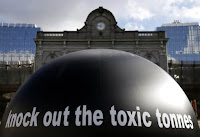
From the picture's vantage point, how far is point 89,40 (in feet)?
126

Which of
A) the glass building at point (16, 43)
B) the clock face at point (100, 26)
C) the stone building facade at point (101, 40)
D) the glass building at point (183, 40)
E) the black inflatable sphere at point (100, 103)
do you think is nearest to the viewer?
the black inflatable sphere at point (100, 103)

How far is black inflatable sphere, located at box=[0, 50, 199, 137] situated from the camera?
3.87 m

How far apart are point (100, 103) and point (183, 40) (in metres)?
112

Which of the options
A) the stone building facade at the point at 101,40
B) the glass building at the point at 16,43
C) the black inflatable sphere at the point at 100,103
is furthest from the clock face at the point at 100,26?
the glass building at the point at 16,43

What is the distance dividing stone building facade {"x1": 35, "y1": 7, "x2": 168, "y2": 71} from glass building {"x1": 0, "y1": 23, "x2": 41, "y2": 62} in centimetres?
6739

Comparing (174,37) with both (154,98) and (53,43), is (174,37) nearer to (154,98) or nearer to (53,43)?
(53,43)

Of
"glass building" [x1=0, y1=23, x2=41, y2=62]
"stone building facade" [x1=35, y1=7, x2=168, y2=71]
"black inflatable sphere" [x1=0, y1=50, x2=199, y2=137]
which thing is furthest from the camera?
"glass building" [x1=0, y1=23, x2=41, y2=62]

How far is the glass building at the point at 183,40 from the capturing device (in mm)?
106125

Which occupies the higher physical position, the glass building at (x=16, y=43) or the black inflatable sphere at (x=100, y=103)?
the glass building at (x=16, y=43)

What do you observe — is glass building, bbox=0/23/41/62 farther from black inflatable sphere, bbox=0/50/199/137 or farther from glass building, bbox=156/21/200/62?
black inflatable sphere, bbox=0/50/199/137

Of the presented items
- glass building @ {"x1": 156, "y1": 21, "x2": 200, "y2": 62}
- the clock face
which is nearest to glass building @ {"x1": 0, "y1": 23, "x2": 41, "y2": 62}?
glass building @ {"x1": 156, "y1": 21, "x2": 200, "y2": 62}

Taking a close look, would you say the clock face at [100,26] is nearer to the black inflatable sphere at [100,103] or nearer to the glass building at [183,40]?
the black inflatable sphere at [100,103]

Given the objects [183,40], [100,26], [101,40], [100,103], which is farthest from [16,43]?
[100,103]

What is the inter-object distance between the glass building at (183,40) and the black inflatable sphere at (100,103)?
106m
